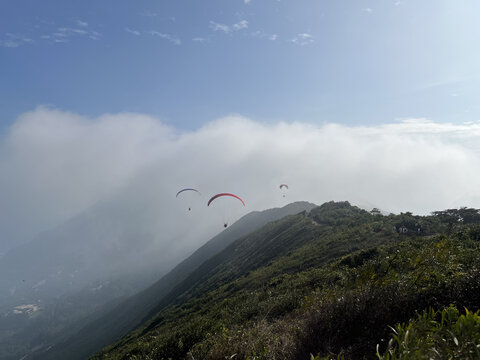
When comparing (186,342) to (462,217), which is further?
(462,217)

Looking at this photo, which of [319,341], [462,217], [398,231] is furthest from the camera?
[462,217]

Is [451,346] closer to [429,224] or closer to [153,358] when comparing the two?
[153,358]

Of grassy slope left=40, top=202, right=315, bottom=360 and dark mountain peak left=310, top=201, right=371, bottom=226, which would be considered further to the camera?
grassy slope left=40, top=202, right=315, bottom=360

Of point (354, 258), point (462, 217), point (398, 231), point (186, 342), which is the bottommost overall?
point (462, 217)

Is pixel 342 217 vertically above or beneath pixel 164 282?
above

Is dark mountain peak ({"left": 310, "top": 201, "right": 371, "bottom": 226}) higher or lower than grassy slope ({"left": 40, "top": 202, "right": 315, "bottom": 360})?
higher

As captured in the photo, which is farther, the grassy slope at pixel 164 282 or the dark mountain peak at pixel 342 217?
the grassy slope at pixel 164 282

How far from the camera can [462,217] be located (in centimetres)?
4372

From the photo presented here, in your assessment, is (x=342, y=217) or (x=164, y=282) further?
(x=164, y=282)

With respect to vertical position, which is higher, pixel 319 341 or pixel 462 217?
pixel 319 341

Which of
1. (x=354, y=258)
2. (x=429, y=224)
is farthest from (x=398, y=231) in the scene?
(x=354, y=258)

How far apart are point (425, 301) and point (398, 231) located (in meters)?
39.2

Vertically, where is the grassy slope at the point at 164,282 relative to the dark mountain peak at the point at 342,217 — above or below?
below

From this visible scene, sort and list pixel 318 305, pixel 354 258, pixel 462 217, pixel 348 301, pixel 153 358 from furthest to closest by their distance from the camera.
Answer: pixel 462 217 → pixel 354 258 → pixel 153 358 → pixel 318 305 → pixel 348 301
